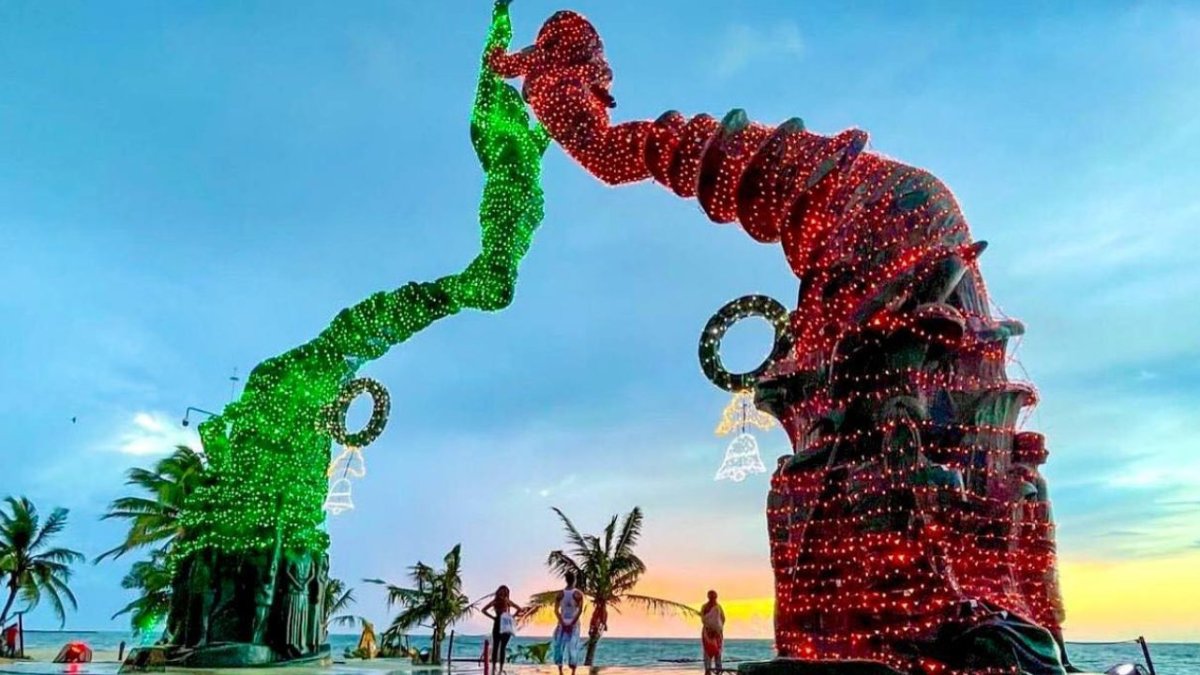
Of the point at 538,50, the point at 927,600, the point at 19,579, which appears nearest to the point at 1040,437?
the point at 927,600

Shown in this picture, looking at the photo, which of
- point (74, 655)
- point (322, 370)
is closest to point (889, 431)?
point (322, 370)

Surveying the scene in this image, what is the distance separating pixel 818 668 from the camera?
7602mm

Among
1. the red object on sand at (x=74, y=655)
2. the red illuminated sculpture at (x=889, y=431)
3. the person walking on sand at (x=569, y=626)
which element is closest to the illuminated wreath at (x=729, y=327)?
the red illuminated sculpture at (x=889, y=431)

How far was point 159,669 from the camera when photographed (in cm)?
1447

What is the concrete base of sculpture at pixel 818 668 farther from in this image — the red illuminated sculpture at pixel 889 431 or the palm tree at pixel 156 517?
the palm tree at pixel 156 517

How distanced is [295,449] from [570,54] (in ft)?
28.0

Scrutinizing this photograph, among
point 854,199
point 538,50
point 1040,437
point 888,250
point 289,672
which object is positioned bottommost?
point 289,672

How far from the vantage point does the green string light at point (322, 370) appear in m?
16.1

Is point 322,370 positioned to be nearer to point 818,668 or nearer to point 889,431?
point 889,431

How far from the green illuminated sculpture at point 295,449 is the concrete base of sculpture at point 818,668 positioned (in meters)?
10.4

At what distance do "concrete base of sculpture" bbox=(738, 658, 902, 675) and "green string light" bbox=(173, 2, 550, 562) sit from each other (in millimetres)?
10349

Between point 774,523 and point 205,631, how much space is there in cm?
1047

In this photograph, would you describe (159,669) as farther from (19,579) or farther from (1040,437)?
(19,579)

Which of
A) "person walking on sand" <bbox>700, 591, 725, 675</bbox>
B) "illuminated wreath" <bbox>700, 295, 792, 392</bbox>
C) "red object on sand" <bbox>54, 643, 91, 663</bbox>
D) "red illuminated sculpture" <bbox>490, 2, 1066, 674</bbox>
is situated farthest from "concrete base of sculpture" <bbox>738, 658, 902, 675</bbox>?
"red object on sand" <bbox>54, 643, 91, 663</bbox>
